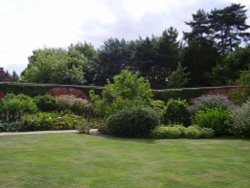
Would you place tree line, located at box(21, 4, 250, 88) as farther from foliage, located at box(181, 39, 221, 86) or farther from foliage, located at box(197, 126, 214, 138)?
foliage, located at box(197, 126, 214, 138)

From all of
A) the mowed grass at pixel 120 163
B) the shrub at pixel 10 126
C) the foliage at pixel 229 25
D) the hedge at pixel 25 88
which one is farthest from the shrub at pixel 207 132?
the foliage at pixel 229 25

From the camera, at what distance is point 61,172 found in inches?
289

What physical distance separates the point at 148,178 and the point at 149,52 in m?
33.1

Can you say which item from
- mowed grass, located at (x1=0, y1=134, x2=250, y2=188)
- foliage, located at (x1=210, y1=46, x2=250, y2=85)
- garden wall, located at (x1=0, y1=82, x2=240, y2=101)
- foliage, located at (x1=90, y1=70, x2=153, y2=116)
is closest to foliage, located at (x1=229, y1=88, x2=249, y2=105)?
garden wall, located at (x1=0, y1=82, x2=240, y2=101)

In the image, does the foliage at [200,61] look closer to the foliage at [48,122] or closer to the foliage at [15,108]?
the foliage at [48,122]

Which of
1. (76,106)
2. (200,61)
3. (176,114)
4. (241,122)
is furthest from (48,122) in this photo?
(200,61)

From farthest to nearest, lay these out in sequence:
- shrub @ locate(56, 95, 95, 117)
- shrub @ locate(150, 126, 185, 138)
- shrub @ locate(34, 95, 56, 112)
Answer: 1. shrub @ locate(56, 95, 95, 117)
2. shrub @ locate(34, 95, 56, 112)
3. shrub @ locate(150, 126, 185, 138)

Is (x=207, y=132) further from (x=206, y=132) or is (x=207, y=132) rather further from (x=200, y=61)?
(x=200, y=61)

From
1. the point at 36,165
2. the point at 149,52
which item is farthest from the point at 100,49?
the point at 36,165

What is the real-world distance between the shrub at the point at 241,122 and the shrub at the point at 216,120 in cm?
35

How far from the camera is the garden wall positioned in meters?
20.5

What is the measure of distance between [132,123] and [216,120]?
136 inches

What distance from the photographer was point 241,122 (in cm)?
1384

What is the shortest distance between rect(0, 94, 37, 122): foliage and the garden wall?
6.73ft
